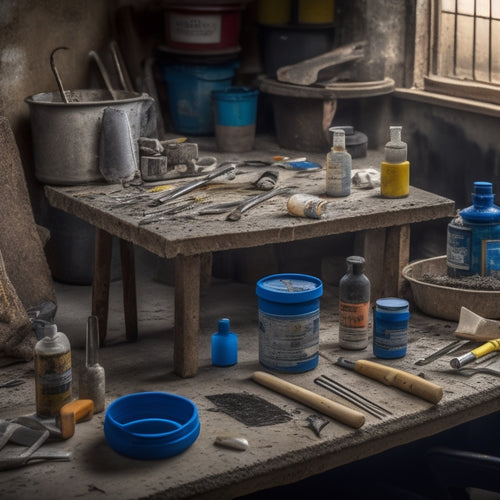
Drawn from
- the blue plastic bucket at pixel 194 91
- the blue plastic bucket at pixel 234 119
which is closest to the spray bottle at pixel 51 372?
the blue plastic bucket at pixel 234 119

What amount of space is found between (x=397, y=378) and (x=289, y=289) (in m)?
0.48

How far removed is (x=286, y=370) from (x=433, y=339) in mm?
629

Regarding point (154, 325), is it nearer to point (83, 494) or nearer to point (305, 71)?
point (305, 71)

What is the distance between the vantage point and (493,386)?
3229mm

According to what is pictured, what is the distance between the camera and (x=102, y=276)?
4055 mm

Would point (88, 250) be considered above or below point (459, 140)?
below

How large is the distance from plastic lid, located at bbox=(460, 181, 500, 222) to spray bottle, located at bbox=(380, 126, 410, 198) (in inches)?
10.7

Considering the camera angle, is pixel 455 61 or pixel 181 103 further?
pixel 181 103

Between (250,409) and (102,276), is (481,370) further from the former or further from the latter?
(102,276)

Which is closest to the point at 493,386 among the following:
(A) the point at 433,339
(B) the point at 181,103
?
(A) the point at 433,339

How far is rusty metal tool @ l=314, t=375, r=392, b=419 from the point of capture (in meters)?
3.07

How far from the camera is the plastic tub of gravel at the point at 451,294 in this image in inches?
144

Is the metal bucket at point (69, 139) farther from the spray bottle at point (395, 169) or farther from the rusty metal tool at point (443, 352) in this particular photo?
the rusty metal tool at point (443, 352)

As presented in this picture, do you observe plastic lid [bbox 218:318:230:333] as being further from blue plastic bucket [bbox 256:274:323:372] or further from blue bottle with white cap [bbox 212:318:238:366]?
blue plastic bucket [bbox 256:274:323:372]
